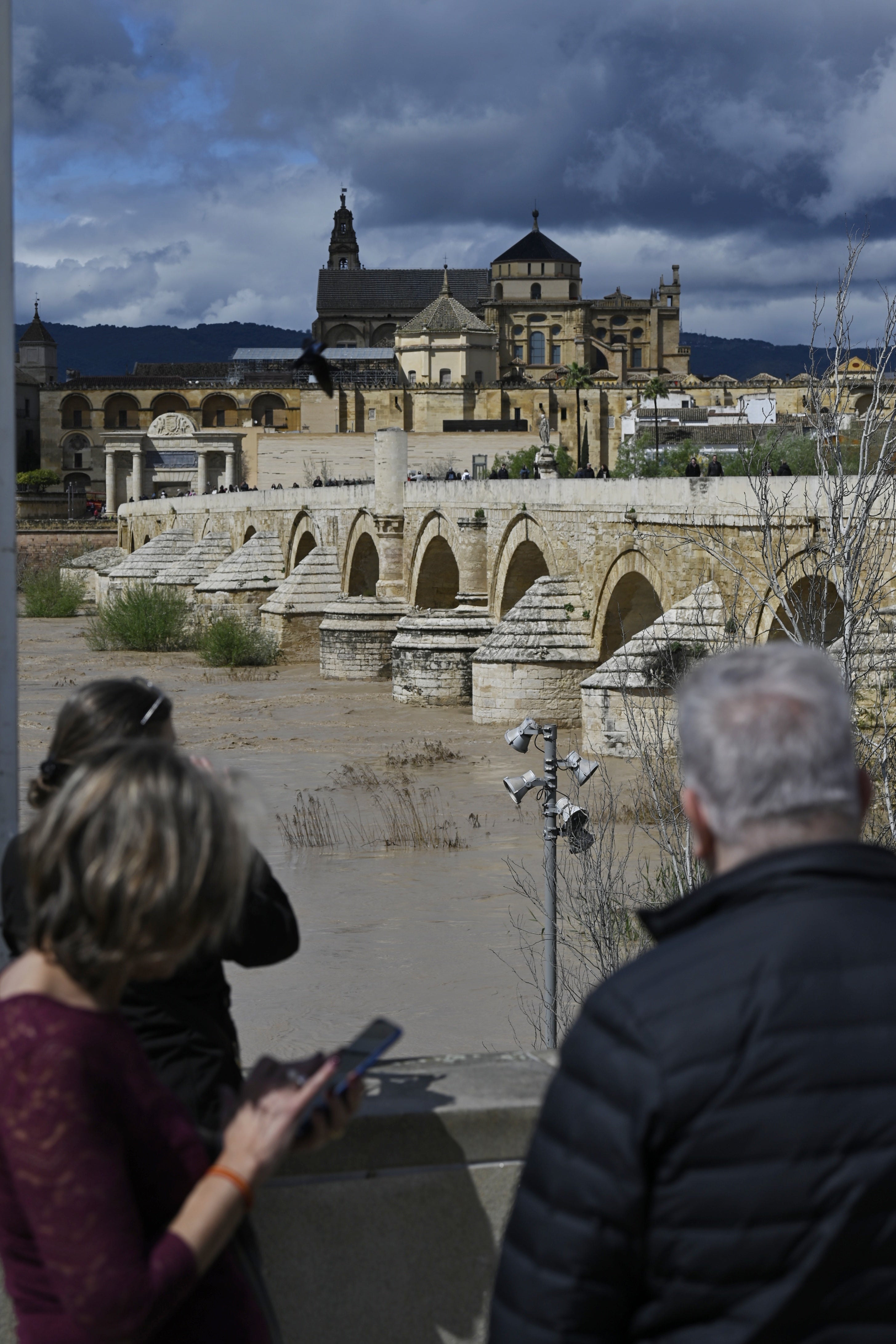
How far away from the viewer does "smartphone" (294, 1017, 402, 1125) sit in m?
1.70

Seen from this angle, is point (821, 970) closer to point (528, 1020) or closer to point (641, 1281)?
point (641, 1281)

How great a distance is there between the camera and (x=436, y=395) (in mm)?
59312

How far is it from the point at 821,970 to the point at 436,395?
194ft

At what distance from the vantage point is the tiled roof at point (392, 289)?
80.1 metres

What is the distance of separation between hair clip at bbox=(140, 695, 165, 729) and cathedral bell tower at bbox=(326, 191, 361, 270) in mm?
96876

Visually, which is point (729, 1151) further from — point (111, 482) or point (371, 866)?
point (111, 482)

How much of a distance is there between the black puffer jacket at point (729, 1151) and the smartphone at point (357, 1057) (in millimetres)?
328

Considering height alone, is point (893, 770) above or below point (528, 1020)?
above

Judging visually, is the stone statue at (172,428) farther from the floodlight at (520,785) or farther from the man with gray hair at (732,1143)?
the man with gray hair at (732,1143)

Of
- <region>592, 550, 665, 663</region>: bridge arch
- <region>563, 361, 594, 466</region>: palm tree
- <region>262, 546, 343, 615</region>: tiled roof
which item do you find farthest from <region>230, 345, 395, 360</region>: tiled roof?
<region>592, 550, 665, 663</region>: bridge arch

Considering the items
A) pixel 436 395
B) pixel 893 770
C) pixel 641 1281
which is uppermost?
pixel 436 395

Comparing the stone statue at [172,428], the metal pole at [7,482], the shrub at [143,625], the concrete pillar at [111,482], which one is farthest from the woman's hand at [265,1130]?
the stone statue at [172,428]

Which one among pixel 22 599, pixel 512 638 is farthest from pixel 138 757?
pixel 22 599

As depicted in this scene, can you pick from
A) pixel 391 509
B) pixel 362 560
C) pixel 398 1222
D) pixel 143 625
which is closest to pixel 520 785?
pixel 398 1222
